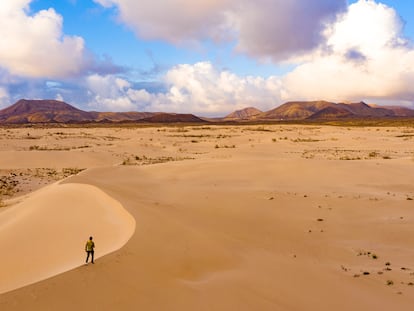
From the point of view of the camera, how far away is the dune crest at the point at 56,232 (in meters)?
9.23

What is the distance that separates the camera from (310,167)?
28031 millimetres

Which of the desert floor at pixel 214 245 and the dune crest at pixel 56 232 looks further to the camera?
the dune crest at pixel 56 232

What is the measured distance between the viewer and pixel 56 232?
12.0 m

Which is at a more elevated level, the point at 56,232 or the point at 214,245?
the point at 56,232

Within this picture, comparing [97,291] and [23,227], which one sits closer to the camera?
[97,291]

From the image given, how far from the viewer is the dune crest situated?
923 cm

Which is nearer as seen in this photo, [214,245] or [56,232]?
[214,245]

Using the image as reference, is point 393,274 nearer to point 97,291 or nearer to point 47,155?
point 97,291

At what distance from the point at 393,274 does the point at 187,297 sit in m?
5.93

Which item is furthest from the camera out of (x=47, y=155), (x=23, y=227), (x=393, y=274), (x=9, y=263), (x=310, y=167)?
(x=47, y=155)

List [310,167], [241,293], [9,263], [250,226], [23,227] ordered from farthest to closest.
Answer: [310,167], [250,226], [23,227], [9,263], [241,293]

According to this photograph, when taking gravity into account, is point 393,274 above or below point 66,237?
below

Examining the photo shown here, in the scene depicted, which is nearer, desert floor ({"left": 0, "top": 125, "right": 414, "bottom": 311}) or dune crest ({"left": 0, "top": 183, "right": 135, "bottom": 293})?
desert floor ({"left": 0, "top": 125, "right": 414, "bottom": 311})

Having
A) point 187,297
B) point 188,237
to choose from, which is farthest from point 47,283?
point 188,237
